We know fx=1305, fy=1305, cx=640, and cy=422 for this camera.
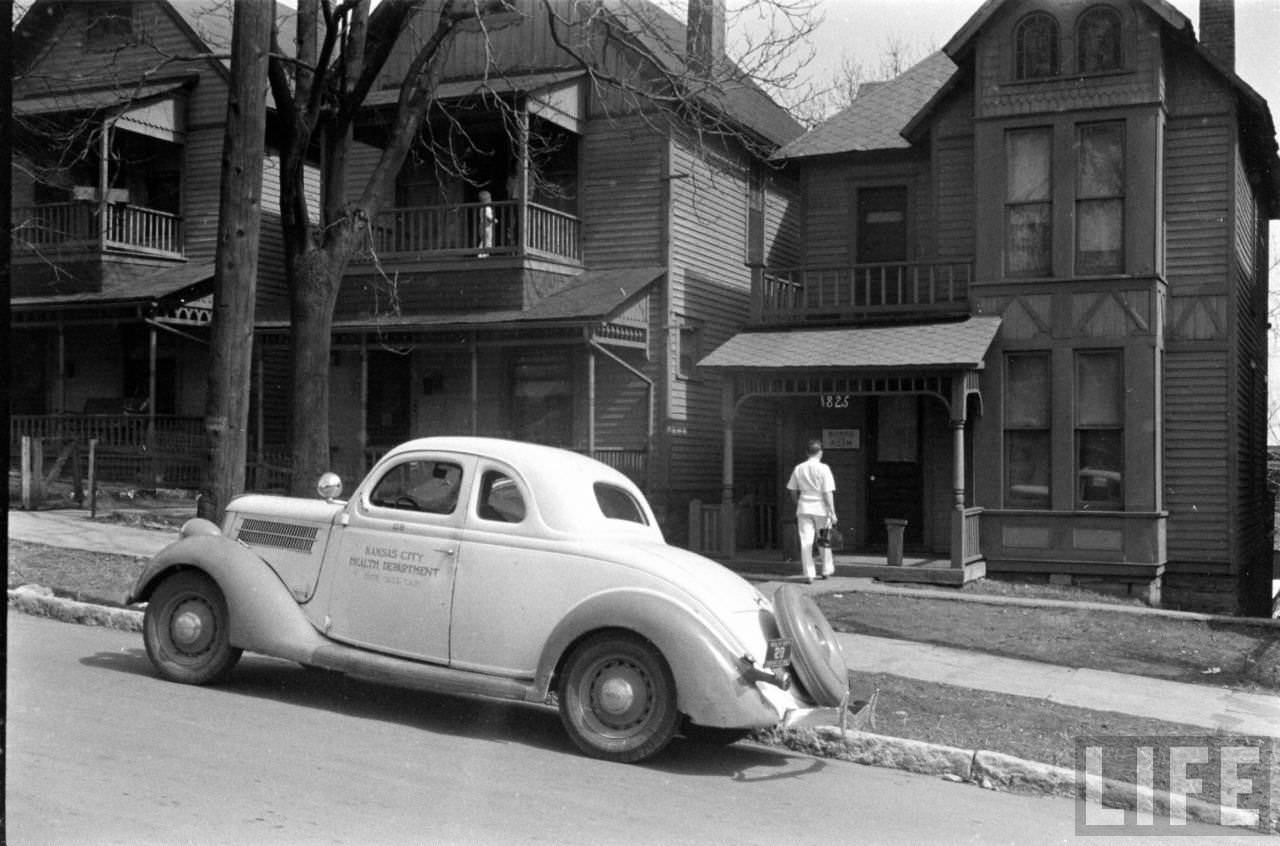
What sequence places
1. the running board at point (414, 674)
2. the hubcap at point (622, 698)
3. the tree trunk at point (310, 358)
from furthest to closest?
the tree trunk at point (310, 358) < the running board at point (414, 674) < the hubcap at point (622, 698)

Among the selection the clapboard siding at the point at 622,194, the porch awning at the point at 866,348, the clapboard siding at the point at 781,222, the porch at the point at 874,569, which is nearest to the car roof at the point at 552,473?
the porch at the point at 874,569

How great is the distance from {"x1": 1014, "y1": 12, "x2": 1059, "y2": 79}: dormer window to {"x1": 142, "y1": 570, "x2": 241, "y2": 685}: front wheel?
14.4 m

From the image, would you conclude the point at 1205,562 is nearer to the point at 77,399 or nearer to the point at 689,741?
the point at 689,741

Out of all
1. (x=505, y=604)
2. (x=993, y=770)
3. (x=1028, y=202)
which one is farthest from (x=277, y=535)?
(x=1028, y=202)

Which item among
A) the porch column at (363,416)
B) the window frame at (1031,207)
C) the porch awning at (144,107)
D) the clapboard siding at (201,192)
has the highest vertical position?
the porch awning at (144,107)

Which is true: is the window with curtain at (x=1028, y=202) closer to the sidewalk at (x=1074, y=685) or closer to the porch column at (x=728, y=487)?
the porch column at (x=728, y=487)

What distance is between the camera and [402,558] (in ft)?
26.2

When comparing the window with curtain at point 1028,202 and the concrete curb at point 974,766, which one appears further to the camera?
the window with curtain at point 1028,202

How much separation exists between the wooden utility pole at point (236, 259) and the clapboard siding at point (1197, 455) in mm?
13109

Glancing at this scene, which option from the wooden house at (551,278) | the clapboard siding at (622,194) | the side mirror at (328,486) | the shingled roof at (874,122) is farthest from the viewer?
the clapboard siding at (622,194)

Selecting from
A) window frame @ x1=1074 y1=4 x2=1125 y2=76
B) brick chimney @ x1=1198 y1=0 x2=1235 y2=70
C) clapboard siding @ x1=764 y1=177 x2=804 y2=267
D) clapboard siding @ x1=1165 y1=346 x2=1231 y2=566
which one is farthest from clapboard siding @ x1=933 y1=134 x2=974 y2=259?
brick chimney @ x1=1198 y1=0 x2=1235 y2=70

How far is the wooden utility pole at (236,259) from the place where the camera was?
38.8 ft

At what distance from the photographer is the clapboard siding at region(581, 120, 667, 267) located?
72.2 ft

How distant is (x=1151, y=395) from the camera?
17922 millimetres
